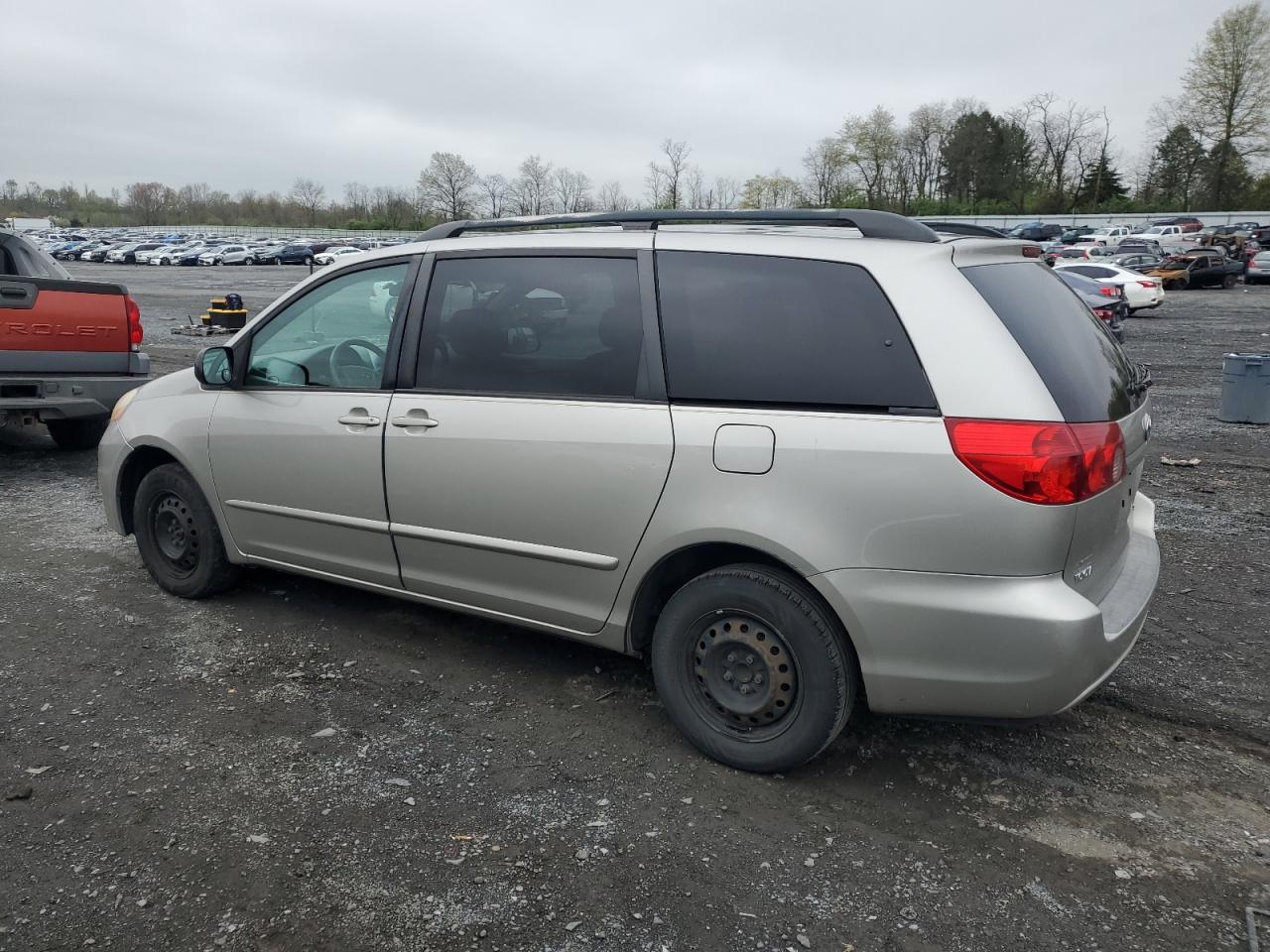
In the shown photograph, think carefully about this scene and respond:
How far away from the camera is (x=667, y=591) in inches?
146

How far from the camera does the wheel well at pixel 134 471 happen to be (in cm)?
512

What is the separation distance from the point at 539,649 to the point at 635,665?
476mm

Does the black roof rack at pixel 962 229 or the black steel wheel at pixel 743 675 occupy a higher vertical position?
the black roof rack at pixel 962 229

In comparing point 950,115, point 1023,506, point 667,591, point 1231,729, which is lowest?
point 1231,729

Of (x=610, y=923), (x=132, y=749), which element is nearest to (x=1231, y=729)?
→ (x=610, y=923)

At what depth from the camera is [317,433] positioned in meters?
4.35

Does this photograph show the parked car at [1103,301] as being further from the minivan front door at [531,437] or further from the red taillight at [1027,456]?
the red taillight at [1027,456]

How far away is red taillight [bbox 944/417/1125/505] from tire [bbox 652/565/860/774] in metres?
0.69

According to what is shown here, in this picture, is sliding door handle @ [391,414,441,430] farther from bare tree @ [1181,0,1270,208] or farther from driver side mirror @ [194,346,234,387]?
bare tree @ [1181,0,1270,208]

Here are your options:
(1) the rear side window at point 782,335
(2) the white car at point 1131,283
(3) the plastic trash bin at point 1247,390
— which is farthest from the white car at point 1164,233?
(1) the rear side window at point 782,335

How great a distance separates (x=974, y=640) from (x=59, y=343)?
7443mm

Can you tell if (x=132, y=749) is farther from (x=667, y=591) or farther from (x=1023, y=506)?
(x=1023, y=506)

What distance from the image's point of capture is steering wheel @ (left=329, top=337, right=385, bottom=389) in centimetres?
428

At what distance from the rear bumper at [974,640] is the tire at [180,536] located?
3.24 meters
